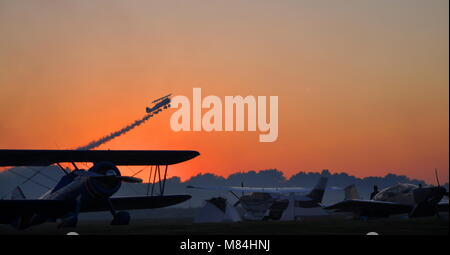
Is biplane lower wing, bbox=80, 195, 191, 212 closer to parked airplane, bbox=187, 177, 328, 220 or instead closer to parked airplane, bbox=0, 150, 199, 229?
parked airplane, bbox=0, 150, 199, 229

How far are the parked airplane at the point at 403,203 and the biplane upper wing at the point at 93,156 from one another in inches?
496

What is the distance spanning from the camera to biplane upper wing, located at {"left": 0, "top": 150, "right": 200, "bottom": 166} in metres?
32.8

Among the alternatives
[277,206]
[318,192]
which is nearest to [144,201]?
[277,206]

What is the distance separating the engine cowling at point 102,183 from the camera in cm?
3172

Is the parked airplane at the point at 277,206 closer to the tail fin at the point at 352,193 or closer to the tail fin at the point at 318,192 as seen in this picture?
the tail fin at the point at 318,192

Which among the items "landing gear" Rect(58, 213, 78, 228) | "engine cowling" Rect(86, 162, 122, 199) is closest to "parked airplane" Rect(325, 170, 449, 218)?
"engine cowling" Rect(86, 162, 122, 199)

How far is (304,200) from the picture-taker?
5978cm

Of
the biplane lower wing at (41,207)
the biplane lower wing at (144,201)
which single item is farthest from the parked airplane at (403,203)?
the biplane lower wing at (41,207)

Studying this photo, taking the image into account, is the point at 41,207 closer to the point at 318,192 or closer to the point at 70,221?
the point at 70,221

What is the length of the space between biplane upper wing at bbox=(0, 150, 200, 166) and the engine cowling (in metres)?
1.54

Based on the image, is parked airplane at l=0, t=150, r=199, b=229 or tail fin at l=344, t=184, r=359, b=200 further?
tail fin at l=344, t=184, r=359, b=200
